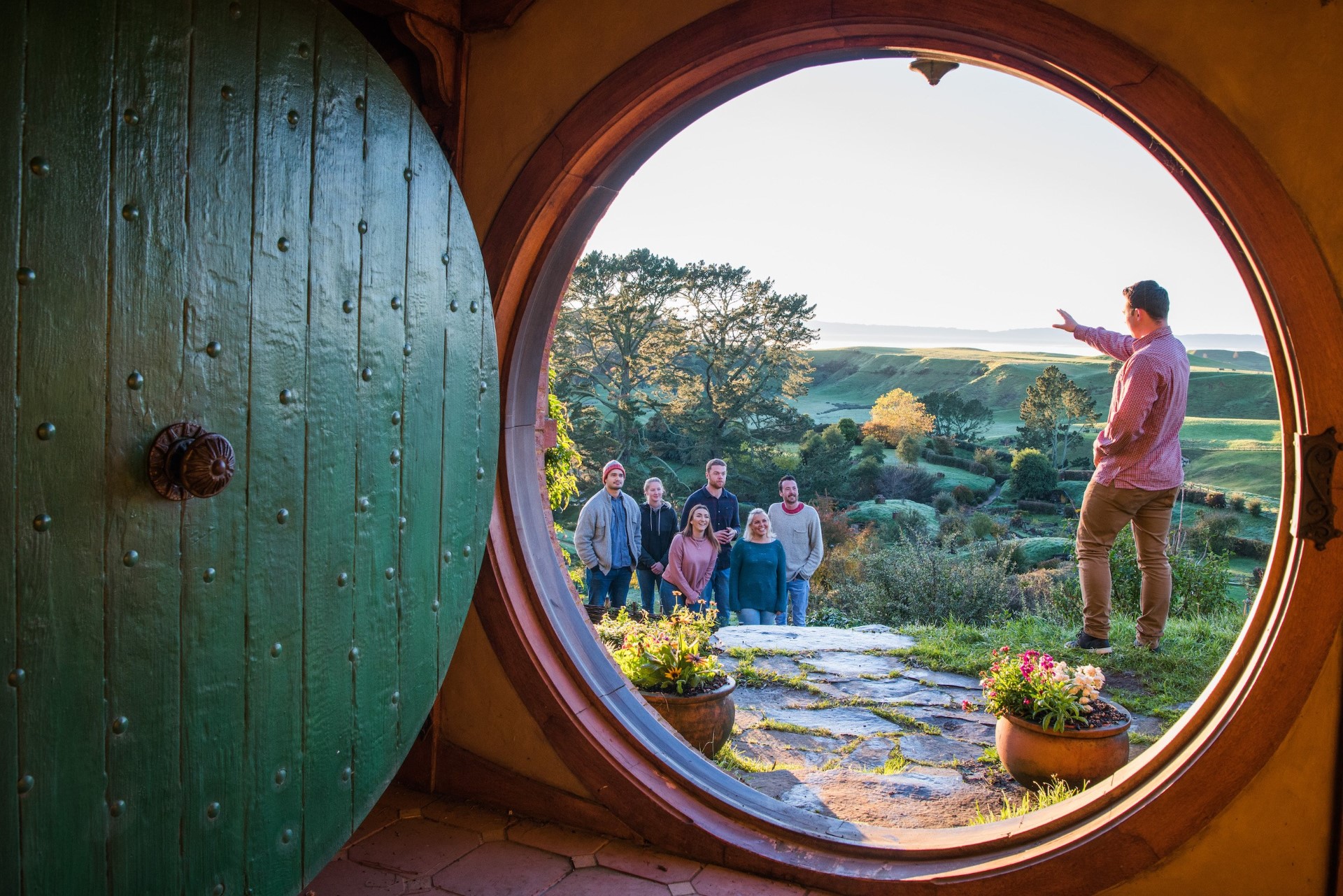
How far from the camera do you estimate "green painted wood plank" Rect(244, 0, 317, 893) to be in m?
1.63

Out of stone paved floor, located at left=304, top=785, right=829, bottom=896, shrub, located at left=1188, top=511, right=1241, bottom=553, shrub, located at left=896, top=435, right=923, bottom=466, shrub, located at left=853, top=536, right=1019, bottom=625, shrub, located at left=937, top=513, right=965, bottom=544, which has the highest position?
shrub, located at left=896, top=435, right=923, bottom=466

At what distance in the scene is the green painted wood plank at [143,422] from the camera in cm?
140

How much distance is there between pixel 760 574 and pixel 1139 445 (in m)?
3.29

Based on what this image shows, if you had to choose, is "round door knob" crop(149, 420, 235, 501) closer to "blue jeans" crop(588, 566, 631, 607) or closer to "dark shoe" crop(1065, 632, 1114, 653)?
"dark shoe" crop(1065, 632, 1114, 653)

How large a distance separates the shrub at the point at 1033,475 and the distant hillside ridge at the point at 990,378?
64.8 inches

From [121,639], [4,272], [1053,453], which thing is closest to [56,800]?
[121,639]

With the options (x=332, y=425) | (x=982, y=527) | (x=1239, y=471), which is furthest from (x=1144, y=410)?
(x=1239, y=471)

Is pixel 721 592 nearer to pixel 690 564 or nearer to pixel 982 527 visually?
pixel 690 564

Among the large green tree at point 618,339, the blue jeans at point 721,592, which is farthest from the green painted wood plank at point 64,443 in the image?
the large green tree at point 618,339

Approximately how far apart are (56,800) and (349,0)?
1839 mm

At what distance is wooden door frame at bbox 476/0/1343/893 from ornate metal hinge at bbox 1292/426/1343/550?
2 centimetres

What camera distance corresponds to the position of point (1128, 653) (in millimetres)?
5312

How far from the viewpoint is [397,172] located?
1.94 metres

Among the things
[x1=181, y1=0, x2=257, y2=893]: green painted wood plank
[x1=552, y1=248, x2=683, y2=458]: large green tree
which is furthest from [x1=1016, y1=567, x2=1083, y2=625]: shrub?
[x1=552, y1=248, x2=683, y2=458]: large green tree
